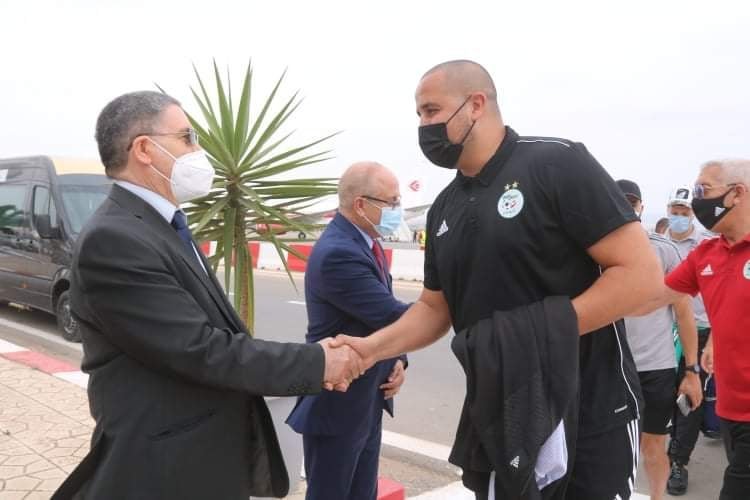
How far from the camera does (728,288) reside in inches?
121

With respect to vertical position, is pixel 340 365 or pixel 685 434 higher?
pixel 340 365

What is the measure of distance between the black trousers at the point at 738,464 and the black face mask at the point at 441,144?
6.15 ft

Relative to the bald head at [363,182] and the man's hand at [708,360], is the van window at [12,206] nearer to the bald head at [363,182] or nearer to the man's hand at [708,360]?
the bald head at [363,182]

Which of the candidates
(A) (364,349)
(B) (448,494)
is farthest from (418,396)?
(A) (364,349)

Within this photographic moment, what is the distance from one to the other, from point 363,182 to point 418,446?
2412 mm

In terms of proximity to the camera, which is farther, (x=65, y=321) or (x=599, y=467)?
(x=65, y=321)

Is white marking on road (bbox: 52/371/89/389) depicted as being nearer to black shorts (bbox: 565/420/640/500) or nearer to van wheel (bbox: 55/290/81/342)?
van wheel (bbox: 55/290/81/342)

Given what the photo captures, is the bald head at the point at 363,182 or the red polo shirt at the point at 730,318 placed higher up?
the bald head at the point at 363,182

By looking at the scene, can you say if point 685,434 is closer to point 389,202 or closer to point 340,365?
point 389,202

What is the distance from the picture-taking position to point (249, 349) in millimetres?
2061

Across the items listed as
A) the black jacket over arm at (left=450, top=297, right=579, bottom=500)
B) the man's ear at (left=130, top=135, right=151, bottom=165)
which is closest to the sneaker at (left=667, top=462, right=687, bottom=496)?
the black jacket over arm at (left=450, top=297, right=579, bottom=500)

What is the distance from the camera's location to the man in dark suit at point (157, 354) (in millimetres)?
1895

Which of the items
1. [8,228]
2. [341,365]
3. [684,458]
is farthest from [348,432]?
[8,228]

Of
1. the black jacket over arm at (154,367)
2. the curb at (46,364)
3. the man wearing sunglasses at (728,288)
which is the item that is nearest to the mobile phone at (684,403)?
the man wearing sunglasses at (728,288)
